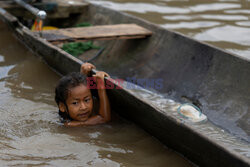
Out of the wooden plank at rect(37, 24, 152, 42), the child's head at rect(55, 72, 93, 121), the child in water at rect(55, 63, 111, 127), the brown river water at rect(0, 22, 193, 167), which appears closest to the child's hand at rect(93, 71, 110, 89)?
the child in water at rect(55, 63, 111, 127)

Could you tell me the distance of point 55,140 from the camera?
2863 millimetres

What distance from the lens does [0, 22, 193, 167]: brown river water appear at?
256 cm

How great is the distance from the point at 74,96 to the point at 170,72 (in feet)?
4.96

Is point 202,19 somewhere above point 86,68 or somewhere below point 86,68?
above

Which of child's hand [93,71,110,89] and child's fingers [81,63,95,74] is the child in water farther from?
child's fingers [81,63,95,74]

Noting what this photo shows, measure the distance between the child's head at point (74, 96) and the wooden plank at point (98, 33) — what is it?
1.22 metres

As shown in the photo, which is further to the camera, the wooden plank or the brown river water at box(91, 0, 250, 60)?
the brown river water at box(91, 0, 250, 60)

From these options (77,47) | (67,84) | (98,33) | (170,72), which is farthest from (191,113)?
(77,47)

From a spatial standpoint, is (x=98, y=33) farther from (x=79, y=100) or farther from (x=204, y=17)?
(x=204, y=17)

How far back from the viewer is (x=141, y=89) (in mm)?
4070

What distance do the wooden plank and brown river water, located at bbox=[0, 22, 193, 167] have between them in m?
0.62

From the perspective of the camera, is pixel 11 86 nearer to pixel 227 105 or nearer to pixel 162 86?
pixel 162 86

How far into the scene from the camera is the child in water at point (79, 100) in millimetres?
2852

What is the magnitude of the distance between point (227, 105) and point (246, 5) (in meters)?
4.43
